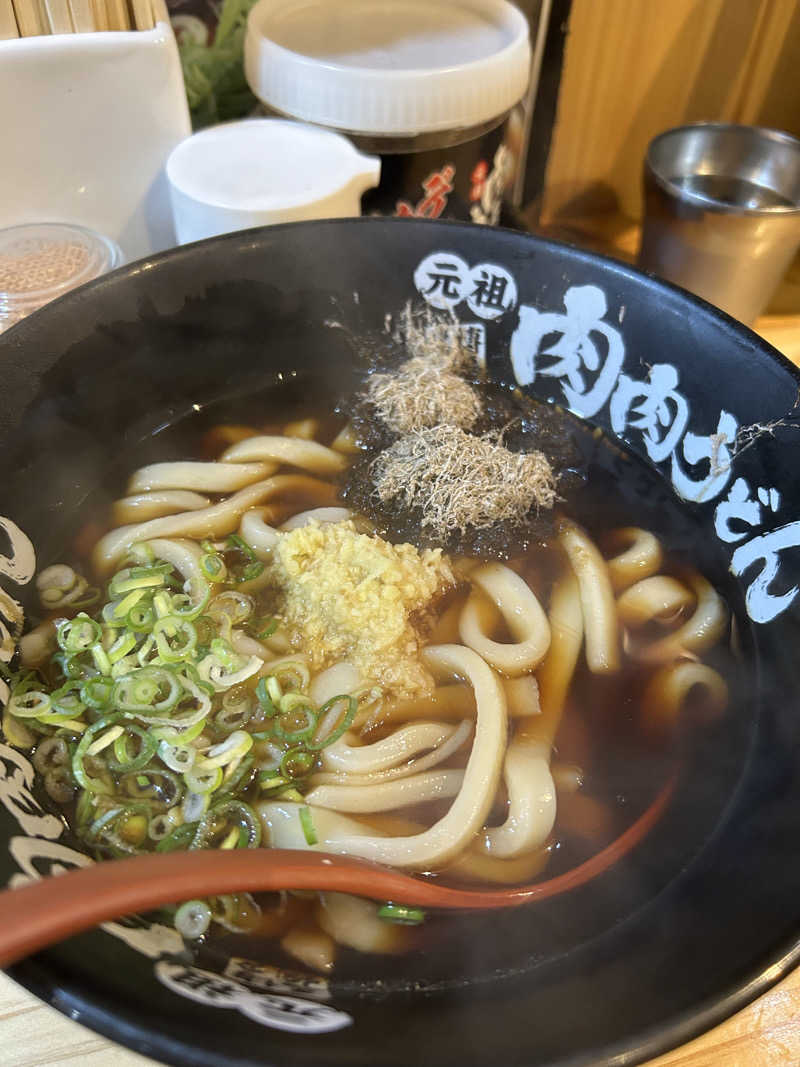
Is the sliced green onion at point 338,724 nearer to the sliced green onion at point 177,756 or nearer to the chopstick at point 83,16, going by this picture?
the sliced green onion at point 177,756

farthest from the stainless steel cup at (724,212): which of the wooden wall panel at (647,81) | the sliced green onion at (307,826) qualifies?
the sliced green onion at (307,826)

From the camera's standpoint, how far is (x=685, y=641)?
1.35m

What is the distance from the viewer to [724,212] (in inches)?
69.5

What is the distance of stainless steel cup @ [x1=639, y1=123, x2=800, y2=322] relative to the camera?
1786 mm

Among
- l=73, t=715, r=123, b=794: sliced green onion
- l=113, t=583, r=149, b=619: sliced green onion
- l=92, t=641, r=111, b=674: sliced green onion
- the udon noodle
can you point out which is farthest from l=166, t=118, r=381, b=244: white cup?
l=73, t=715, r=123, b=794: sliced green onion

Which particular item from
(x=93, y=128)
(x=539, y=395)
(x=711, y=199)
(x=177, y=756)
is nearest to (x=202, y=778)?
(x=177, y=756)

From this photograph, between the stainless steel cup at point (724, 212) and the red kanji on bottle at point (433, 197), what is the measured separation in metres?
0.49

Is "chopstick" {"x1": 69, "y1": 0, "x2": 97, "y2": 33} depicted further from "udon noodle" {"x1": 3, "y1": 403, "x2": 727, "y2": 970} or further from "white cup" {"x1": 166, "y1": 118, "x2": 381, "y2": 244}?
"udon noodle" {"x1": 3, "y1": 403, "x2": 727, "y2": 970}

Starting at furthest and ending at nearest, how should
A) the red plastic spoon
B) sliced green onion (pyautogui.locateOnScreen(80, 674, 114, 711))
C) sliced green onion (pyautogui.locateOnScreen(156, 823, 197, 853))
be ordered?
sliced green onion (pyautogui.locateOnScreen(80, 674, 114, 711)) → sliced green onion (pyautogui.locateOnScreen(156, 823, 197, 853)) → the red plastic spoon

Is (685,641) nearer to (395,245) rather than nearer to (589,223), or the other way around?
(395,245)

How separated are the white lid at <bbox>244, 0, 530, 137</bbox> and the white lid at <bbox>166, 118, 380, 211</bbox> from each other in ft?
0.19

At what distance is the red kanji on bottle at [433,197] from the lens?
5.83 feet

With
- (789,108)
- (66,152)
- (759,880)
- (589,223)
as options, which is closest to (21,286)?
(66,152)

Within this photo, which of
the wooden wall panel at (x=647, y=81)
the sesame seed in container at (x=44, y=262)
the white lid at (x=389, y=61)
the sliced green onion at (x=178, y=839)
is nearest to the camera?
the sliced green onion at (x=178, y=839)
